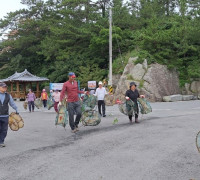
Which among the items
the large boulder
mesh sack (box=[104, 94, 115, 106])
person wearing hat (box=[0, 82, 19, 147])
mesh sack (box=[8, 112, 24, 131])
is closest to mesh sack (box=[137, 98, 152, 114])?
mesh sack (box=[8, 112, 24, 131])

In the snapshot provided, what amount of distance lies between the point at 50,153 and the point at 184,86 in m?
23.1

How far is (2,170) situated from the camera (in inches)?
198

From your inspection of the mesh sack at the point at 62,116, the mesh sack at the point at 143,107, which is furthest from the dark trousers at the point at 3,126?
the mesh sack at the point at 143,107

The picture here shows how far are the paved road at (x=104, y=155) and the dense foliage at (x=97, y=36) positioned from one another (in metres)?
19.7

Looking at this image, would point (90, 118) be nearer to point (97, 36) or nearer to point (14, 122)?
point (14, 122)

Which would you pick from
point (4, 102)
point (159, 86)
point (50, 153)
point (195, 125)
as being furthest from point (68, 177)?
point (159, 86)

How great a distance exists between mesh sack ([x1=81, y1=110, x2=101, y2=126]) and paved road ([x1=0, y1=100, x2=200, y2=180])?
2.83ft

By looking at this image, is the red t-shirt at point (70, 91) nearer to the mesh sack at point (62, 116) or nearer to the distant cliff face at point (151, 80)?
the mesh sack at point (62, 116)

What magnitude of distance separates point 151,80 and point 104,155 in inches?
799

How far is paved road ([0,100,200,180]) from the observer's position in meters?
4.65

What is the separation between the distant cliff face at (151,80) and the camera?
25.0 m

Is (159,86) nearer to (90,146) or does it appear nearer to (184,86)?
(184,86)

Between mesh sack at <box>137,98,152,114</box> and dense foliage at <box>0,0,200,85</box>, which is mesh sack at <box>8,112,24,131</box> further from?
dense foliage at <box>0,0,200,85</box>

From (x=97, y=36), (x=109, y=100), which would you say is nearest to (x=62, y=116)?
(x=109, y=100)
